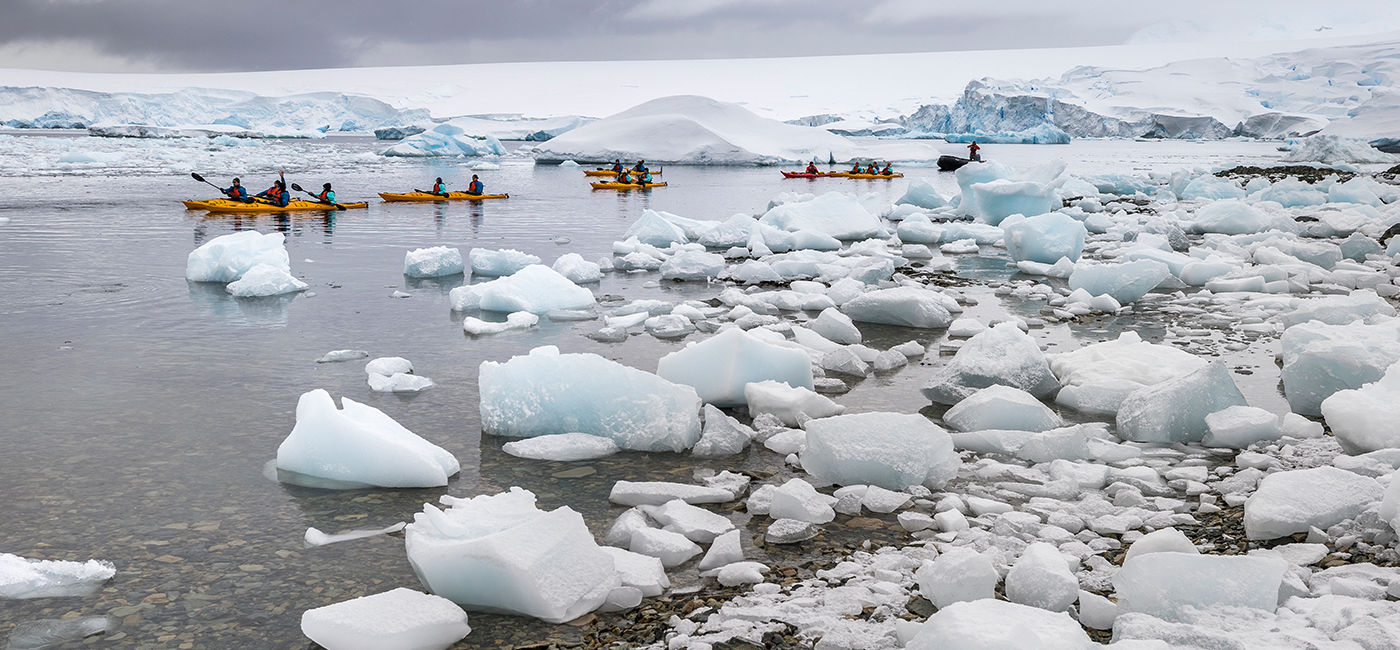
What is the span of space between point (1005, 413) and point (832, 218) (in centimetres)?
906

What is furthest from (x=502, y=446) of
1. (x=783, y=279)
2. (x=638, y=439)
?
(x=783, y=279)

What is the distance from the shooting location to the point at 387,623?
8.66ft

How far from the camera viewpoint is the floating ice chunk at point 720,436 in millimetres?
4441

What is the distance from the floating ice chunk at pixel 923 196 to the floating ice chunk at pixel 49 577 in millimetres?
16340

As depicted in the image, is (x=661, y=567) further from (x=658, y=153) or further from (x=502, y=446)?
(x=658, y=153)

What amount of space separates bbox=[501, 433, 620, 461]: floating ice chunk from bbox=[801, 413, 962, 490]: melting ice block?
963 mm

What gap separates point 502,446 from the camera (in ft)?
14.8

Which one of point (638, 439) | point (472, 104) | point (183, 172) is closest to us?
point (638, 439)

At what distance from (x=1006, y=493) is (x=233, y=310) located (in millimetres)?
6291

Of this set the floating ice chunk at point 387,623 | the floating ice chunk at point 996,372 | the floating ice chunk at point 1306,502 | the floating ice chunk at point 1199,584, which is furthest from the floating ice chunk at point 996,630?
the floating ice chunk at point 996,372

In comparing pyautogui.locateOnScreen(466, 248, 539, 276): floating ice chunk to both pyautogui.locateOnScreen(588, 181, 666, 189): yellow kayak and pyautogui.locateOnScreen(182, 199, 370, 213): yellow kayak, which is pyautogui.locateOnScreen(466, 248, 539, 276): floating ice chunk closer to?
pyautogui.locateOnScreen(182, 199, 370, 213): yellow kayak

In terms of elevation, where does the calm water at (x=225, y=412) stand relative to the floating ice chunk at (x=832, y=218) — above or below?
below

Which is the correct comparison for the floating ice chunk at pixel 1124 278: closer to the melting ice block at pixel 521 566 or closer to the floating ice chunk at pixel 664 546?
the floating ice chunk at pixel 664 546

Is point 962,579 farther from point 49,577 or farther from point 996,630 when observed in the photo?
point 49,577
